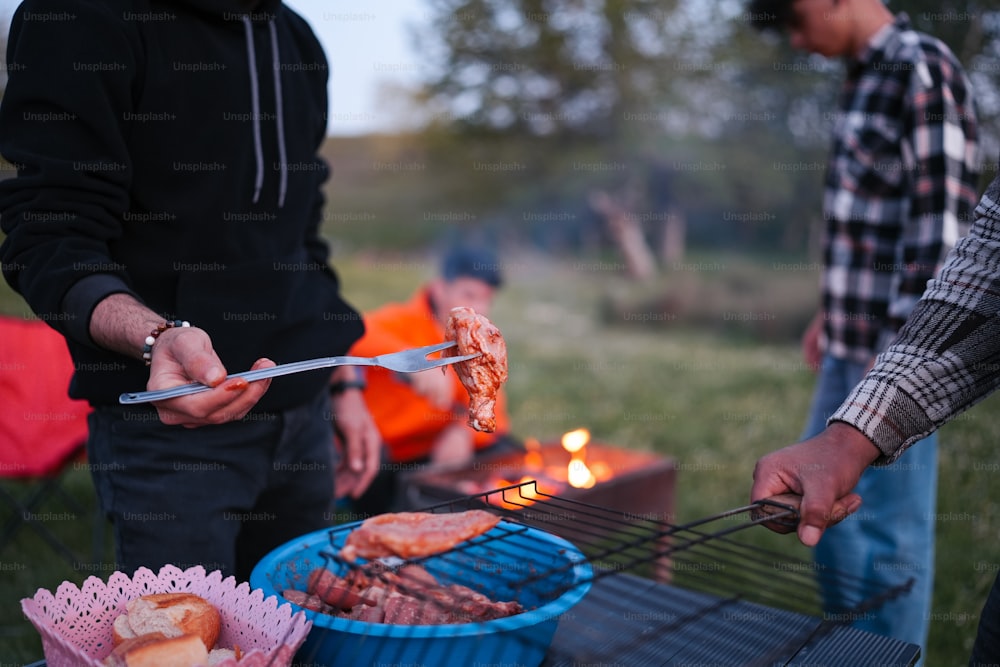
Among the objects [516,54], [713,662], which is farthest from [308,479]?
[516,54]

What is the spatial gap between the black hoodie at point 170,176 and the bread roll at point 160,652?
0.76 meters

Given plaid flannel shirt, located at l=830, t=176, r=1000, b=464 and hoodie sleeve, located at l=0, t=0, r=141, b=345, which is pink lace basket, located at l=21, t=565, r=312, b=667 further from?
plaid flannel shirt, located at l=830, t=176, r=1000, b=464

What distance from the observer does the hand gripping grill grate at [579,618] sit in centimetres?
152

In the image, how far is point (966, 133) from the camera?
10.2ft

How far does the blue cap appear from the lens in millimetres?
5188

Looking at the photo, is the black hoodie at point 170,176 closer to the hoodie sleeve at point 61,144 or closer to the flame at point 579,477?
the hoodie sleeve at point 61,144

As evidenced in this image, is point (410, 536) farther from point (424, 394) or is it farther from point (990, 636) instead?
point (424, 394)

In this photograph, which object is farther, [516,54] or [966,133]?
[516,54]

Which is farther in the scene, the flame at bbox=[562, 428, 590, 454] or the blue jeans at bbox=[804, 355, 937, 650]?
the flame at bbox=[562, 428, 590, 454]

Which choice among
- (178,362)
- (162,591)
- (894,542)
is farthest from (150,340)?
(894,542)

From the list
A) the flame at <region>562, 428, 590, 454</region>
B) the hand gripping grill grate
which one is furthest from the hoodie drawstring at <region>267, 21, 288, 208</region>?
the flame at <region>562, 428, 590, 454</region>

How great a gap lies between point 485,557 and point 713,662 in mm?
605

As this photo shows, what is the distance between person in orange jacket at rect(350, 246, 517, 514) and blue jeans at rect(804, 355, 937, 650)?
1.98m

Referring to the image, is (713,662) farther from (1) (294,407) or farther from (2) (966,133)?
(2) (966,133)
